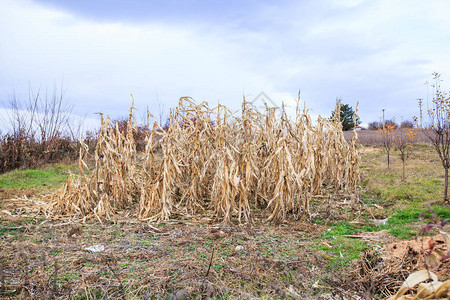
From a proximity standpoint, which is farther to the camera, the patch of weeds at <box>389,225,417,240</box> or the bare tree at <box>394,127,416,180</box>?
the bare tree at <box>394,127,416,180</box>

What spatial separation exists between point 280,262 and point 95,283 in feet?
5.09

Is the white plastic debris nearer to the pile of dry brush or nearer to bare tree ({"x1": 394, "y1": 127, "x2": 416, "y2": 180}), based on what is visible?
the pile of dry brush

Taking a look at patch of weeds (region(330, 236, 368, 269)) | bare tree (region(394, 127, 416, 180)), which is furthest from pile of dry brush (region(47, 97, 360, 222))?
bare tree (region(394, 127, 416, 180))

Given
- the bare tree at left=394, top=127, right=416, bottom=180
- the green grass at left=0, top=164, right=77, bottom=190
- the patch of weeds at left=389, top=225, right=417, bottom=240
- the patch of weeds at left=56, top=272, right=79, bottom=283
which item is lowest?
the patch of weeds at left=56, top=272, right=79, bottom=283

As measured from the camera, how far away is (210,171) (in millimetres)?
4637

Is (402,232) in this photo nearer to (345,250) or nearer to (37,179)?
(345,250)

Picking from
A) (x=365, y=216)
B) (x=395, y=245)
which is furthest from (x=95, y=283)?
(x=365, y=216)

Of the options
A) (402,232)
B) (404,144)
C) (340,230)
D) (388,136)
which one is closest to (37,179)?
(340,230)

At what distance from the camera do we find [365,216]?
4512mm

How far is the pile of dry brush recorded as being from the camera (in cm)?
391

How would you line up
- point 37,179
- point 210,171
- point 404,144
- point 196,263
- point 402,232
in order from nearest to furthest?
point 196,263, point 402,232, point 210,171, point 37,179, point 404,144

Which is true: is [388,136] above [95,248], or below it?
above

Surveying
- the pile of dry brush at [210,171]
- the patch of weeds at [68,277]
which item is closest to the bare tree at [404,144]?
the pile of dry brush at [210,171]

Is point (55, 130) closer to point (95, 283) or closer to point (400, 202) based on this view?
point (95, 283)
